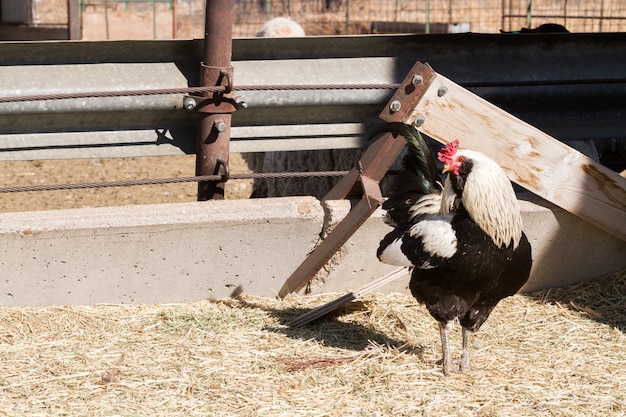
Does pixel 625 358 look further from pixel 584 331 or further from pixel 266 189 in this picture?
pixel 266 189

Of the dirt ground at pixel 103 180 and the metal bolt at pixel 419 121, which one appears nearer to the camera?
the metal bolt at pixel 419 121

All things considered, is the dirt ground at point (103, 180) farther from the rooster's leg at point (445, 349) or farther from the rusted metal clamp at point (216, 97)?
the rooster's leg at point (445, 349)

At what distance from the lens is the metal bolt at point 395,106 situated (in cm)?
427

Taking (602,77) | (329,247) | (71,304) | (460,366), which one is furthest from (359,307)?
(602,77)

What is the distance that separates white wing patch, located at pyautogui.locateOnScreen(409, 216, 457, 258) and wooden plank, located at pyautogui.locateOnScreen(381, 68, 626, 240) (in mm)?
678

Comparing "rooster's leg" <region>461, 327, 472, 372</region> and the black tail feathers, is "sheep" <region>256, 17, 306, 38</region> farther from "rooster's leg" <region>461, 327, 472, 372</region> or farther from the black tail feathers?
"rooster's leg" <region>461, 327, 472, 372</region>

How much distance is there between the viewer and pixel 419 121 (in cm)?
429

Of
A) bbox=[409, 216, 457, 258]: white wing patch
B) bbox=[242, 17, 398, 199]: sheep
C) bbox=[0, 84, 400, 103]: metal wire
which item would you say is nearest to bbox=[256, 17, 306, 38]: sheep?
bbox=[242, 17, 398, 199]: sheep

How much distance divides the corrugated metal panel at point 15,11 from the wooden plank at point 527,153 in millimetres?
14300

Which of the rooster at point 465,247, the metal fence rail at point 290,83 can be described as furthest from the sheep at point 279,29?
the rooster at point 465,247

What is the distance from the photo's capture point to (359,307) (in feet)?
14.6

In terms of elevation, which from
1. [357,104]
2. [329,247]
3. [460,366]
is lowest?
[460,366]

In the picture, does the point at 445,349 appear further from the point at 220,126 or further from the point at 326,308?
the point at 220,126

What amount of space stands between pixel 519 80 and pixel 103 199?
13.0 feet
